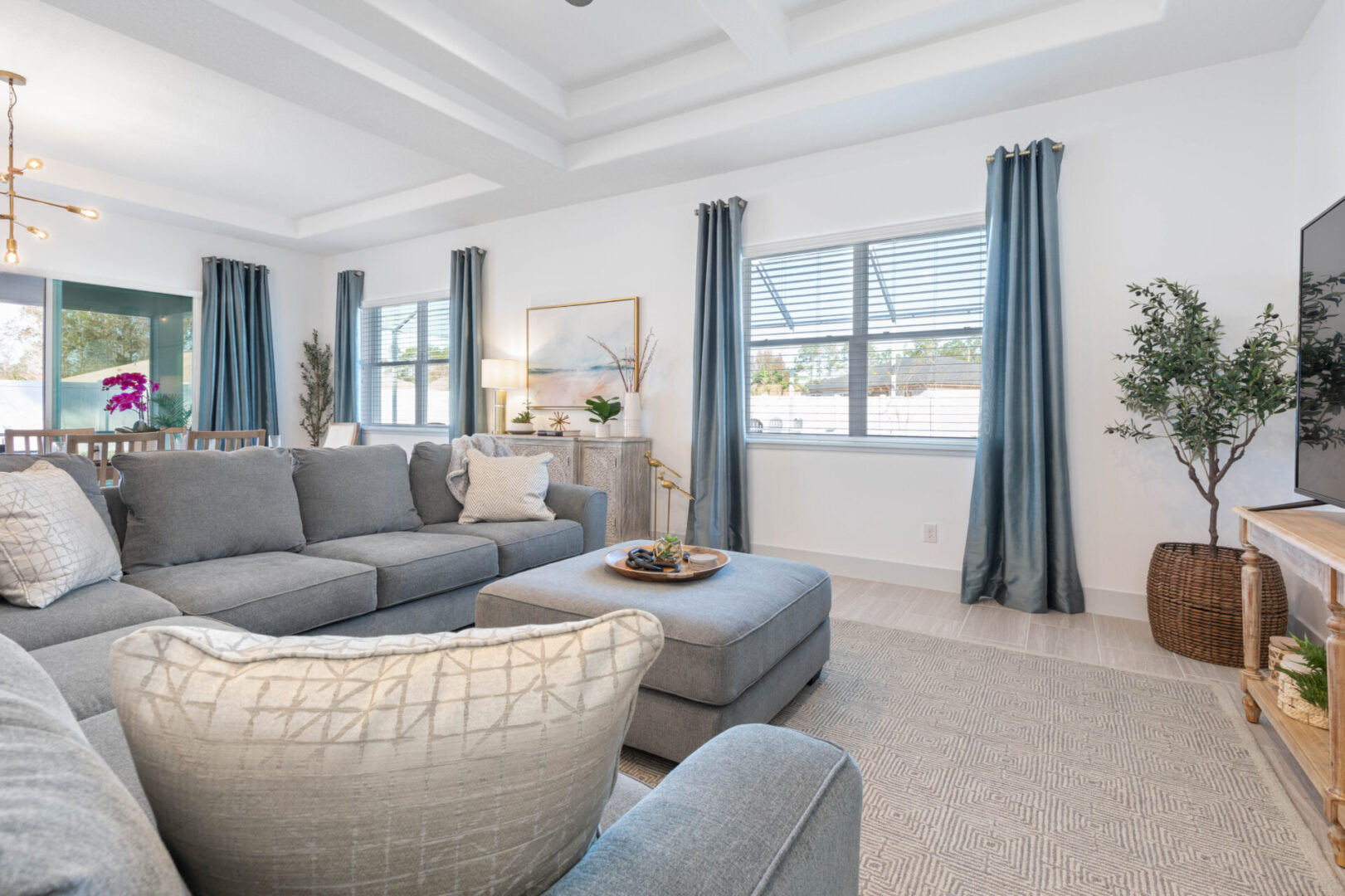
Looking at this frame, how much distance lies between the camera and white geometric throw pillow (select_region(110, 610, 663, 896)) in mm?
490

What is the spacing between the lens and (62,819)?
373mm

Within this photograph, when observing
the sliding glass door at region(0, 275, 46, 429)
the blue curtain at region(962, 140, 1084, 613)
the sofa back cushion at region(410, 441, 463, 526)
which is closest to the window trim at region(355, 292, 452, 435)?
the sliding glass door at region(0, 275, 46, 429)

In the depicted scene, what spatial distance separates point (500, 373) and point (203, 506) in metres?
2.99

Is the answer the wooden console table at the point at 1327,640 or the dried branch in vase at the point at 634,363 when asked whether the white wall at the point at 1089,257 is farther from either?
the wooden console table at the point at 1327,640

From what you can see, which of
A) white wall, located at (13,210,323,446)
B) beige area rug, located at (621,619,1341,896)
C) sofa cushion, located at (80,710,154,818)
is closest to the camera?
sofa cushion, located at (80,710,154,818)

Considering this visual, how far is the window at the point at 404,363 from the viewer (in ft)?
20.2

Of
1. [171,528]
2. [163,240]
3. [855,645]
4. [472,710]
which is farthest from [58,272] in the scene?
[472,710]

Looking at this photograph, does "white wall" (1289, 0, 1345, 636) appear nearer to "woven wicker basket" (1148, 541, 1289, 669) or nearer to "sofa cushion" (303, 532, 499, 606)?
"woven wicker basket" (1148, 541, 1289, 669)

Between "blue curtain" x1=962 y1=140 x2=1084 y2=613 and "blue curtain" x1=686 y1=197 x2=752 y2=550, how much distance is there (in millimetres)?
1450

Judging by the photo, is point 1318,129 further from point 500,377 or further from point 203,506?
point 500,377

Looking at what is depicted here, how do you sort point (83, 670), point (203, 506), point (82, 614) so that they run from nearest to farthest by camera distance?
point (83, 670)
point (82, 614)
point (203, 506)

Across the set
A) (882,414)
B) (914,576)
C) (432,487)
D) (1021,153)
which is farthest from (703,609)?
(1021,153)

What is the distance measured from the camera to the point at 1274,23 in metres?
2.77

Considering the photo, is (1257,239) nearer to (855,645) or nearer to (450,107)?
(855,645)
